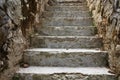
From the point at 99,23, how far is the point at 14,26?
1328 millimetres

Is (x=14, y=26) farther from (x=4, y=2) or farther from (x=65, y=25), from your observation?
(x=65, y=25)

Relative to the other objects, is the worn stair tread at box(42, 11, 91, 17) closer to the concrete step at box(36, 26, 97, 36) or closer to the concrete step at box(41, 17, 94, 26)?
the concrete step at box(41, 17, 94, 26)

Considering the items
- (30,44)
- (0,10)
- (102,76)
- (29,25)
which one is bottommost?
(102,76)

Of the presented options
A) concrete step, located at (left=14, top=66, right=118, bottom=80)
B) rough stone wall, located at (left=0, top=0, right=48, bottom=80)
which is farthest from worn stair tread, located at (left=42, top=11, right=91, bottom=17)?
concrete step, located at (left=14, top=66, right=118, bottom=80)

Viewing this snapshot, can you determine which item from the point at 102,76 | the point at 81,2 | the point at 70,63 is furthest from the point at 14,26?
the point at 81,2

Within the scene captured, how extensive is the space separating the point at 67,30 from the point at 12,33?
4.24ft

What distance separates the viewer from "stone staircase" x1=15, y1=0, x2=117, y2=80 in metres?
2.59

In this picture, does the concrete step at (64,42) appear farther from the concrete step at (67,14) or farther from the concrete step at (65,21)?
the concrete step at (67,14)

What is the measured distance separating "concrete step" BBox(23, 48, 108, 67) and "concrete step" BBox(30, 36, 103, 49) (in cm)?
37

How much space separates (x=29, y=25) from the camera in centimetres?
321

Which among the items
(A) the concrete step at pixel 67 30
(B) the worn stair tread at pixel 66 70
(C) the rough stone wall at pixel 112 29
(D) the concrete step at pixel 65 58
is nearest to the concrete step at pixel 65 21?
(A) the concrete step at pixel 67 30

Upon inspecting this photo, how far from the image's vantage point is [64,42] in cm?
331

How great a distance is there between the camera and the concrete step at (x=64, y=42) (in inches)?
129

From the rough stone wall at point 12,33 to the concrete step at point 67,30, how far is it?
574 millimetres
